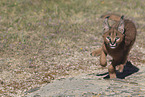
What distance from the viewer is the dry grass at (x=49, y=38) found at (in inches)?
328

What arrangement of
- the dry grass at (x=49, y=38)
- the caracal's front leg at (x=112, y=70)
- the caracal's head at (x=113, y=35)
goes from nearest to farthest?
the caracal's head at (x=113, y=35)
the caracal's front leg at (x=112, y=70)
the dry grass at (x=49, y=38)

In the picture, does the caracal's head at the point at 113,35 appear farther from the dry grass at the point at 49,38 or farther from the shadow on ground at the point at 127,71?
the dry grass at the point at 49,38

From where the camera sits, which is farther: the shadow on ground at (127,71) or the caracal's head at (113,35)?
the shadow on ground at (127,71)

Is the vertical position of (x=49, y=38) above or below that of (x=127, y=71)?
above

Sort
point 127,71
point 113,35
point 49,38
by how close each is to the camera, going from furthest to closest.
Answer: point 49,38 < point 127,71 < point 113,35

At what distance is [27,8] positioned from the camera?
1446cm

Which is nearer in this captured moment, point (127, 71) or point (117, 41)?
point (117, 41)

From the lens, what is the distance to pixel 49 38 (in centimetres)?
1142

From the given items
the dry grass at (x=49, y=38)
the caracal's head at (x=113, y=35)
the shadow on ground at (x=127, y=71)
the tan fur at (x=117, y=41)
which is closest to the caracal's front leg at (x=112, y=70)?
the tan fur at (x=117, y=41)

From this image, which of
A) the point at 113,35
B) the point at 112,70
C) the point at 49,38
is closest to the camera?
the point at 113,35

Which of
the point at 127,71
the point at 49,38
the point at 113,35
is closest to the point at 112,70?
the point at 113,35

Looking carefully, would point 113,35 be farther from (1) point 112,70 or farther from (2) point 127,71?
(2) point 127,71

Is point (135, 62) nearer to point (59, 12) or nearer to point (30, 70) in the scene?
point (30, 70)

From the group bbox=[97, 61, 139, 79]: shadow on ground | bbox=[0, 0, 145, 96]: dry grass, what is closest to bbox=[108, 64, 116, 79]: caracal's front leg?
bbox=[97, 61, 139, 79]: shadow on ground
